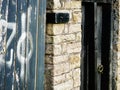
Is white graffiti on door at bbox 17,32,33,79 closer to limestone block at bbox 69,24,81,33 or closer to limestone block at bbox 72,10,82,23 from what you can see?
limestone block at bbox 69,24,81,33

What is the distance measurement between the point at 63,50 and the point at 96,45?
1.02 m

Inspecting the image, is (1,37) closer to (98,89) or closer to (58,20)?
(58,20)

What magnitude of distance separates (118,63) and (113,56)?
0.36ft

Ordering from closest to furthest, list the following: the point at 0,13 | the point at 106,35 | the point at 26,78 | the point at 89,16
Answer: the point at 0,13 < the point at 26,78 < the point at 89,16 < the point at 106,35

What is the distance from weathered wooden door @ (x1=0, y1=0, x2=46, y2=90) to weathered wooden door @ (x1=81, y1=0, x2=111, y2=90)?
1.13 metres

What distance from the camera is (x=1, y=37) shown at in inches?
118

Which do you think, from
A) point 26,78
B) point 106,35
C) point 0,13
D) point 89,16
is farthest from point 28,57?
point 106,35

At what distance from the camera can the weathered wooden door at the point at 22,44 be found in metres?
3.02

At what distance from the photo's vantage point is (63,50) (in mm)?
3680

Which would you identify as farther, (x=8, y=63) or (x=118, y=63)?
(x=118, y=63)

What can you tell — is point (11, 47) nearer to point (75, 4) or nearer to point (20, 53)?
point (20, 53)

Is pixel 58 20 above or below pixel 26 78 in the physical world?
above

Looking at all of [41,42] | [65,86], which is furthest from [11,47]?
[65,86]

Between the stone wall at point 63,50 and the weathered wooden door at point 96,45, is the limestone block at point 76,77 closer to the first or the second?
the stone wall at point 63,50
